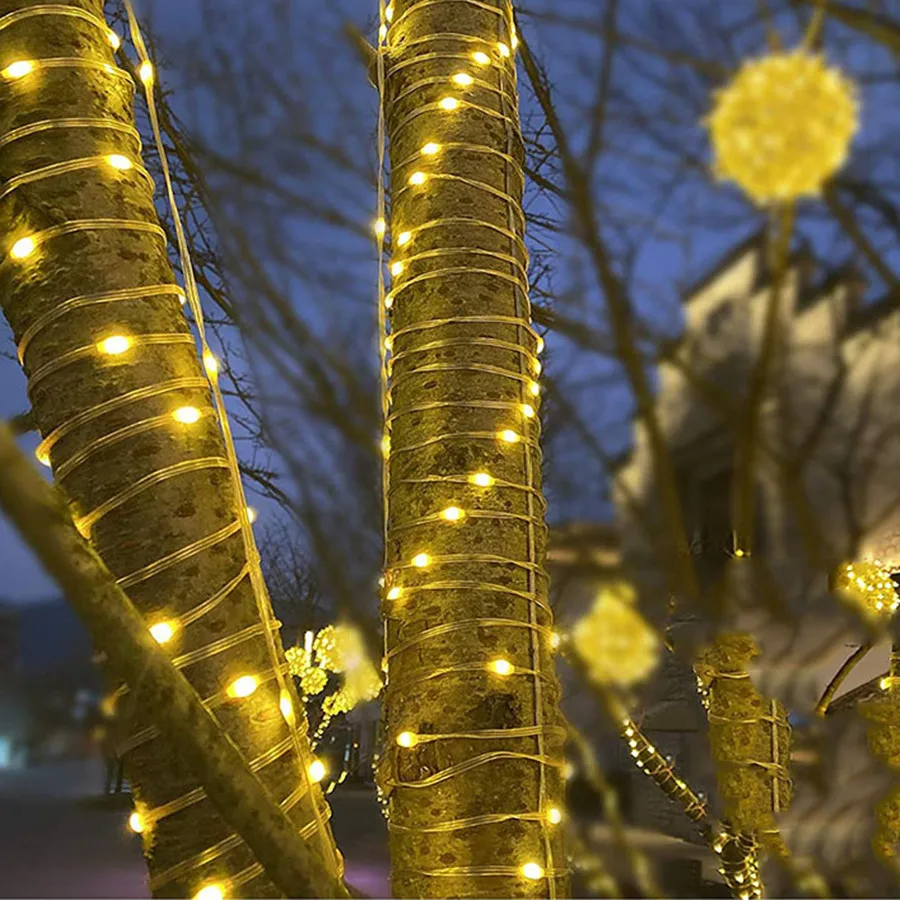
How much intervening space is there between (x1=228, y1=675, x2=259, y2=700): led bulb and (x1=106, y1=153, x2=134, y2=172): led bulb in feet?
0.81

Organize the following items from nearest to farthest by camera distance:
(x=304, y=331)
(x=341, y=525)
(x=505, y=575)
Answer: (x=505, y=575) → (x=304, y=331) → (x=341, y=525)

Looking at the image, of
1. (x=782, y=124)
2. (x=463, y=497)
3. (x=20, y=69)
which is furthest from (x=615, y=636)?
(x=20, y=69)

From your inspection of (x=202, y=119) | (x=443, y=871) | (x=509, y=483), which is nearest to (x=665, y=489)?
(x=509, y=483)

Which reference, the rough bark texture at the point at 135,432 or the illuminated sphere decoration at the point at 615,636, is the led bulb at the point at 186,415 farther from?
the illuminated sphere decoration at the point at 615,636

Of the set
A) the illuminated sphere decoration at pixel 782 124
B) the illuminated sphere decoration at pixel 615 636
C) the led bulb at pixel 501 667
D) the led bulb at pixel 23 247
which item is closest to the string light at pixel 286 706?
the led bulb at pixel 501 667

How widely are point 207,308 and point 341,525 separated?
56cm

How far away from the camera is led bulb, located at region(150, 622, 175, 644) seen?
33 cm

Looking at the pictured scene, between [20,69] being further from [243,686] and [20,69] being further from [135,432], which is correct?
[243,686]

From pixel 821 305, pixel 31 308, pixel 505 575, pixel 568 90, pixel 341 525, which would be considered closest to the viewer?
pixel 31 308

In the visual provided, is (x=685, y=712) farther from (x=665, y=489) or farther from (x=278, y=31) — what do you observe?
(x=278, y=31)

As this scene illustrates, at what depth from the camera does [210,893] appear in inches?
12.3

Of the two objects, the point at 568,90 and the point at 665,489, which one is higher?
the point at 568,90

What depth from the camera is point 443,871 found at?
0.42m

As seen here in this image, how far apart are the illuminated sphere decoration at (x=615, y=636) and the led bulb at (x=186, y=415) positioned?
1.37 m
